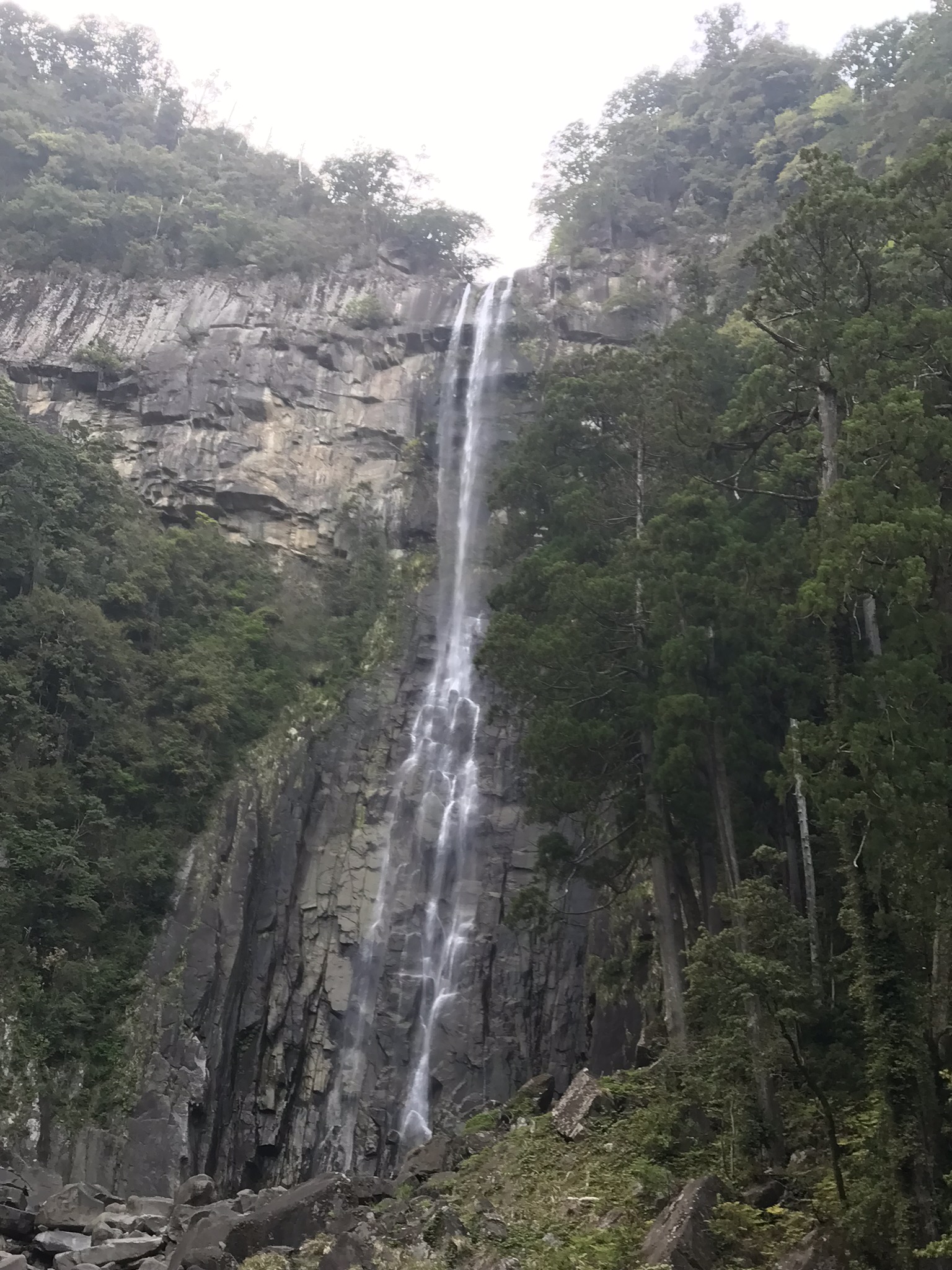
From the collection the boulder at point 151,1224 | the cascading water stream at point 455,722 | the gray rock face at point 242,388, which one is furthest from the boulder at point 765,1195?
the gray rock face at point 242,388

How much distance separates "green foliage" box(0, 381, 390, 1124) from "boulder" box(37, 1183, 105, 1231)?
4.31 m

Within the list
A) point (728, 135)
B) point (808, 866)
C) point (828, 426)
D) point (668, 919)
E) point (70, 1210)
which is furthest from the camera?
point (728, 135)

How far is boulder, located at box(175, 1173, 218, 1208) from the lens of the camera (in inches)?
478

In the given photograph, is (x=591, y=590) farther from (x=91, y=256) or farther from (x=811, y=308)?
(x=91, y=256)

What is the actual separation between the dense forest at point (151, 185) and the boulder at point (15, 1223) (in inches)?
1122

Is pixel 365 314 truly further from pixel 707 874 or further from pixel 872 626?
pixel 872 626

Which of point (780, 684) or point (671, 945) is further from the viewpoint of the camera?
point (671, 945)

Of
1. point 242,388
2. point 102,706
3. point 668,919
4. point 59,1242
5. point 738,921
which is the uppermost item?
point 242,388

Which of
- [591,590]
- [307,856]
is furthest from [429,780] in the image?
[591,590]

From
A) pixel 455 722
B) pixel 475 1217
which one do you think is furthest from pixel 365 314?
pixel 475 1217

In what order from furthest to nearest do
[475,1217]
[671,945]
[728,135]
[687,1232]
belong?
1. [728,135]
2. [671,945]
3. [475,1217]
4. [687,1232]

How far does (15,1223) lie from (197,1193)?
199cm

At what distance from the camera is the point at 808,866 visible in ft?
41.4

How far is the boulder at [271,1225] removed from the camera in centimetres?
884
